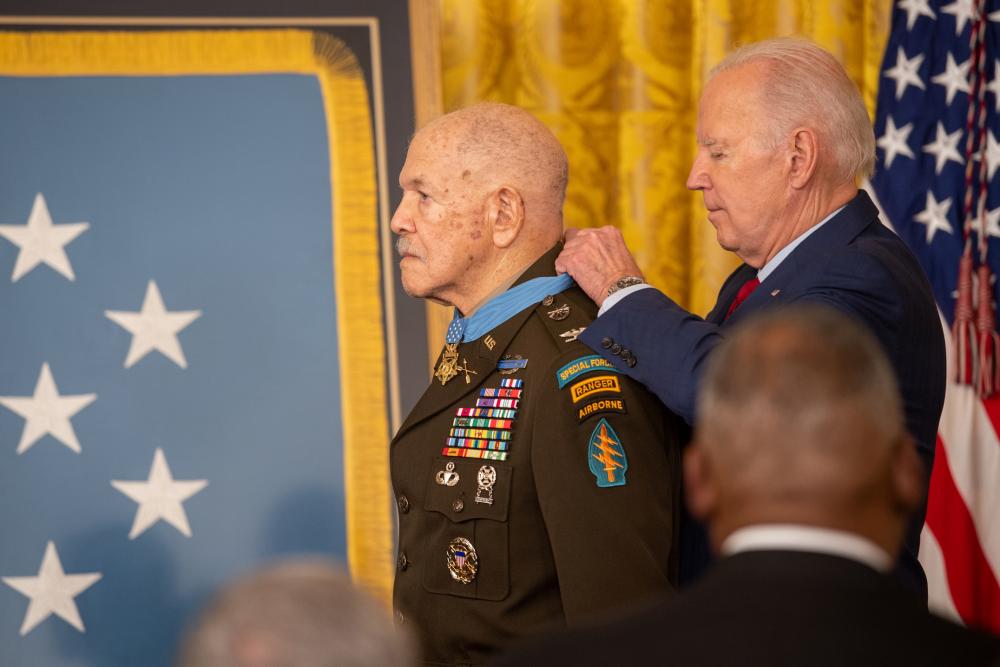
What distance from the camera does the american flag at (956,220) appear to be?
11.8 feet

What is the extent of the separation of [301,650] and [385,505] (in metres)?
2.66

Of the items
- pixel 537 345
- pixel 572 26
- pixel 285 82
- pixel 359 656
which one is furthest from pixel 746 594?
pixel 572 26

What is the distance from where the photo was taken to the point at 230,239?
3.50 m

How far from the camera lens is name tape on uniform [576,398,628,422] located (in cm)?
204

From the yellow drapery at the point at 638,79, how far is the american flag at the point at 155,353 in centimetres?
67

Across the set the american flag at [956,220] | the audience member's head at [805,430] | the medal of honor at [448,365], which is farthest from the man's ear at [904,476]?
the american flag at [956,220]

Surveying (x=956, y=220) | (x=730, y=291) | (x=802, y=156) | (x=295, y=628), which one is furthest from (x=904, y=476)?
(x=956, y=220)

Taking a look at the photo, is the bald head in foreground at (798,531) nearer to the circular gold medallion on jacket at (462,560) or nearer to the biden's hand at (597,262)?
the circular gold medallion on jacket at (462,560)

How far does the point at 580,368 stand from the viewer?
2109mm

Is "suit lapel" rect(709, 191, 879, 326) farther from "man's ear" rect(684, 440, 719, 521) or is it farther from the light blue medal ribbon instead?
"man's ear" rect(684, 440, 719, 521)

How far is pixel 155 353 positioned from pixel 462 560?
1.62 m

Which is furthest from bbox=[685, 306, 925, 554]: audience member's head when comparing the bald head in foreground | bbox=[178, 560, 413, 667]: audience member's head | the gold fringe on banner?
the gold fringe on banner

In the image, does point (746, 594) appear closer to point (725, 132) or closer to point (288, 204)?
point (725, 132)

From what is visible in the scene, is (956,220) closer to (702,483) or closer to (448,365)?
(448,365)
